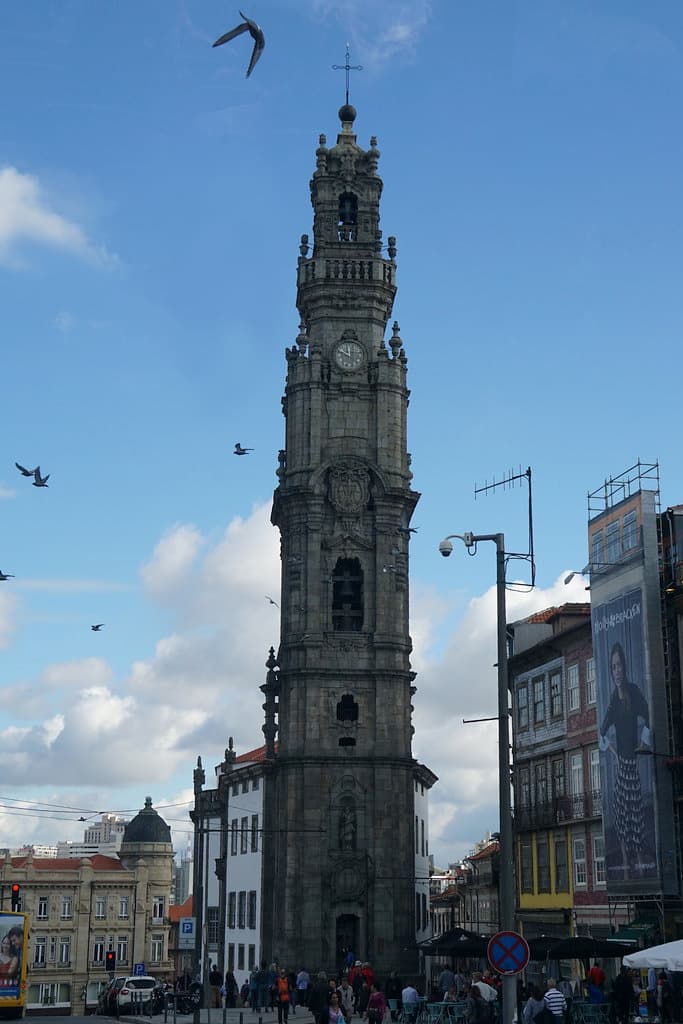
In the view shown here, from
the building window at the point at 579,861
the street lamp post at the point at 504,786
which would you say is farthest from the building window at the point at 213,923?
the street lamp post at the point at 504,786

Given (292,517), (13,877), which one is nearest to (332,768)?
(292,517)

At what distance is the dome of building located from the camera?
128750 mm

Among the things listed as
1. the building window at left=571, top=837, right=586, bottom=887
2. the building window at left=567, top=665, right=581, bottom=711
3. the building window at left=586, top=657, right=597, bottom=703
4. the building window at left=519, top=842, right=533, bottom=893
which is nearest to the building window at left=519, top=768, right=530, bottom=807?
the building window at left=519, top=842, right=533, bottom=893

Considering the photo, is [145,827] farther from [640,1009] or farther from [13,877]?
[640,1009]

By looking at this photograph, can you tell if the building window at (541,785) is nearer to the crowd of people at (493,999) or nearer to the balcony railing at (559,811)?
the balcony railing at (559,811)

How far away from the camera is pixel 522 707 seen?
2237 inches

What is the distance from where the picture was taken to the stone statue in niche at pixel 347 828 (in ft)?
210

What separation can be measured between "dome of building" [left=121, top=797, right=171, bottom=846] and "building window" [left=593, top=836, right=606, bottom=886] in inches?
3391

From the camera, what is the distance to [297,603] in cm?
6656

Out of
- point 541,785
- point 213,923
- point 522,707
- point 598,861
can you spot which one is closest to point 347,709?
point 522,707

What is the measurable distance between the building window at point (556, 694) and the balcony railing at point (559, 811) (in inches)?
132

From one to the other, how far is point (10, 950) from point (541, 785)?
71.2 ft

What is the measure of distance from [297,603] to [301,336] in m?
14.7

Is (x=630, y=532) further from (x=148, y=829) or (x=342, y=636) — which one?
(x=148, y=829)
